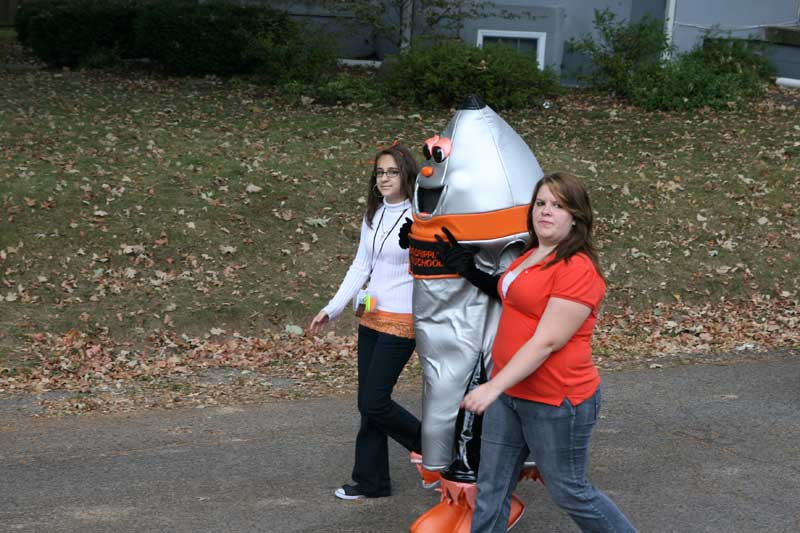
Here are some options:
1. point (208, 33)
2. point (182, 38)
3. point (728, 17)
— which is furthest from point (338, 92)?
point (728, 17)

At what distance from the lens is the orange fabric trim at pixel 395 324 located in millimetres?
4871

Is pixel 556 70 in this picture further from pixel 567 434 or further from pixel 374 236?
pixel 567 434

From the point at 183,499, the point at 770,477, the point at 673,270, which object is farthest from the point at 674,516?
the point at 673,270

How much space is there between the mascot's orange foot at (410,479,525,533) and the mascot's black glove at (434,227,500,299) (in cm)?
86

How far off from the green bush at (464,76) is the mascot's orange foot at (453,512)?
10395 millimetres

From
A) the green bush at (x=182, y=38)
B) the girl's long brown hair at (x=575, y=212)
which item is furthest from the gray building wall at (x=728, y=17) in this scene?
the girl's long brown hair at (x=575, y=212)

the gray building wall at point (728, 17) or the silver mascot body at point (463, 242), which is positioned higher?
the gray building wall at point (728, 17)

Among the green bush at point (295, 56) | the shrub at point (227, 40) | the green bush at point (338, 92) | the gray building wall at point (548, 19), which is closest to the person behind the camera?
the green bush at point (338, 92)

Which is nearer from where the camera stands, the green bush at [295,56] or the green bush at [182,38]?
the green bush at [295,56]

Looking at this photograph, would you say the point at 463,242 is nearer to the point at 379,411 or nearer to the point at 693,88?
the point at 379,411

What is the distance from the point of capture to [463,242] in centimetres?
441

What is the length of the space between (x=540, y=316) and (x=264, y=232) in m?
6.92

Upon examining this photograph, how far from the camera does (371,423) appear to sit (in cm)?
506

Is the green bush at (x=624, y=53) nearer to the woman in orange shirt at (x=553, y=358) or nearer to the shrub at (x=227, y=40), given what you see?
the shrub at (x=227, y=40)
